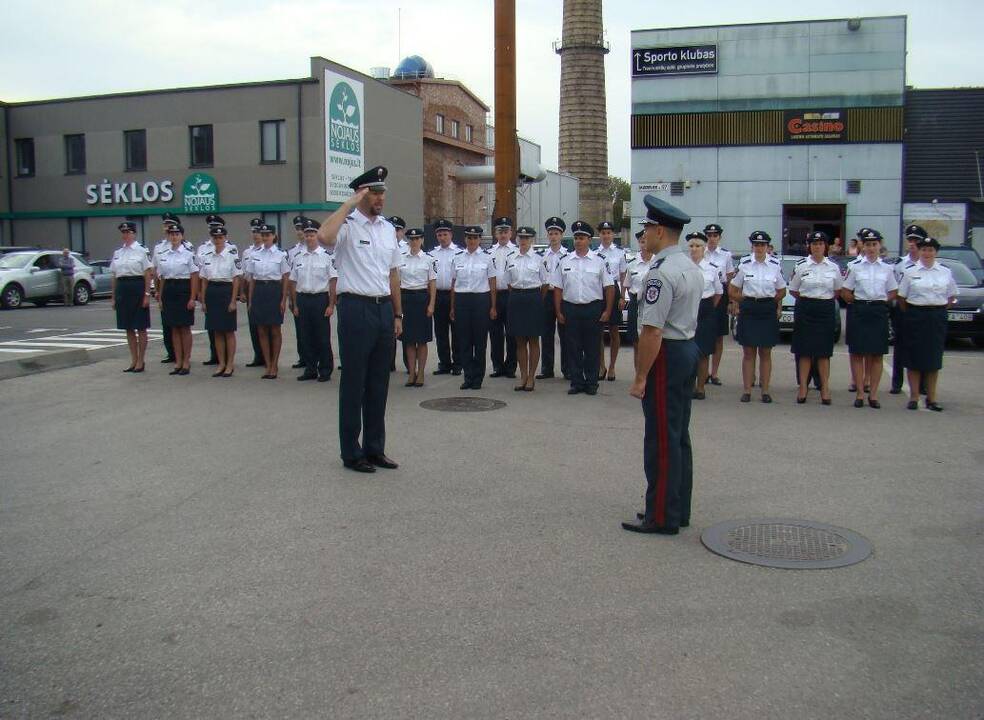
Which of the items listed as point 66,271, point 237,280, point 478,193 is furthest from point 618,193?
point 237,280

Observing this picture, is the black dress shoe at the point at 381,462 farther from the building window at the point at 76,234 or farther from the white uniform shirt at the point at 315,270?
the building window at the point at 76,234

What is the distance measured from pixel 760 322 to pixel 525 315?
2836 mm

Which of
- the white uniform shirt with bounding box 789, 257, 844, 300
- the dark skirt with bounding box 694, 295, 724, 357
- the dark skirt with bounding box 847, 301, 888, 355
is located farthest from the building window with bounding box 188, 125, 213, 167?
the dark skirt with bounding box 847, 301, 888, 355

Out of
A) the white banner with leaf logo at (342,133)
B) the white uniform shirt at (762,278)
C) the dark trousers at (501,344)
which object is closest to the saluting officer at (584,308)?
the dark trousers at (501,344)

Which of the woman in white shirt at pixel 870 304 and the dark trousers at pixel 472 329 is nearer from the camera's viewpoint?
the woman in white shirt at pixel 870 304

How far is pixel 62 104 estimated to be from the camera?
127 feet

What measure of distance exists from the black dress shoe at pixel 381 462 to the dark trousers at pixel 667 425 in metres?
2.39

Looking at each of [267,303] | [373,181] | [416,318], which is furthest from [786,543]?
[267,303]

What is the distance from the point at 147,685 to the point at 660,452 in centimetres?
329

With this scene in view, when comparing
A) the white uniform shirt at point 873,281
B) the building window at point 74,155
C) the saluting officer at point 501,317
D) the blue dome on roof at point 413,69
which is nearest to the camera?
the white uniform shirt at point 873,281

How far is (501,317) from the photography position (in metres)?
13.2

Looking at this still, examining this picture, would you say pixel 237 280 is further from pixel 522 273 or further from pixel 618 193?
pixel 618 193

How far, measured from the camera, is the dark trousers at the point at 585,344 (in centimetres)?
1152

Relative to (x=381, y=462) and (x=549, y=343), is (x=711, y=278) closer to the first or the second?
(x=549, y=343)
